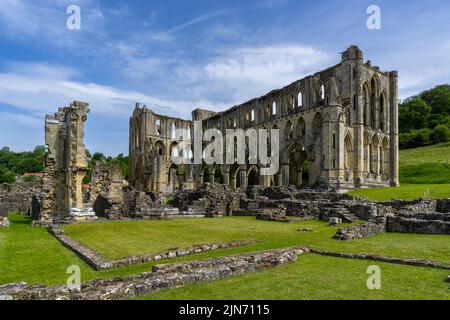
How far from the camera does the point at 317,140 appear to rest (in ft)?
126

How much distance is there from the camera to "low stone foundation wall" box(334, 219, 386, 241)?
12.4 m

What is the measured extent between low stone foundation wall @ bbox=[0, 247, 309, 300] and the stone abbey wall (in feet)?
94.7

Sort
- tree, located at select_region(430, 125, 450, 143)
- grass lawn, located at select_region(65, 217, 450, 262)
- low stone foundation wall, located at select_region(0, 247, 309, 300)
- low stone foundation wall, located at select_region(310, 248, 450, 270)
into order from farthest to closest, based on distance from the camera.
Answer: tree, located at select_region(430, 125, 450, 143) < grass lawn, located at select_region(65, 217, 450, 262) < low stone foundation wall, located at select_region(310, 248, 450, 270) < low stone foundation wall, located at select_region(0, 247, 309, 300)

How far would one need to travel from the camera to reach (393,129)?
1692 inches

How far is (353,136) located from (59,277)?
3534 centimetres

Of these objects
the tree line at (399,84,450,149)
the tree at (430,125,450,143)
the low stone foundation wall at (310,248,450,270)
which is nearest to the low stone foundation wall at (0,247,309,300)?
the low stone foundation wall at (310,248,450,270)

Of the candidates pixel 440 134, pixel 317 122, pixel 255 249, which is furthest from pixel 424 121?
pixel 255 249

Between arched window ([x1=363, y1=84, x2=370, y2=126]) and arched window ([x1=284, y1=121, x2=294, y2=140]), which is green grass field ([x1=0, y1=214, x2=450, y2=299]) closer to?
arched window ([x1=363, y1=84, x2=370, y2=126])

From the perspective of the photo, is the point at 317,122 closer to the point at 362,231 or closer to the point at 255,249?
the point at 362,231

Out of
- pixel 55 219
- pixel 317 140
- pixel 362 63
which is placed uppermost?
pixel 362 63

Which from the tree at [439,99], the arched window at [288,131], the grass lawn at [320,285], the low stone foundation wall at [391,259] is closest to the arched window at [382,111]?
the arched window at [288,131]

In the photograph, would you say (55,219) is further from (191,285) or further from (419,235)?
(419,235)

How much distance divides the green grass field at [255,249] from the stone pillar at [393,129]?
1186 inches
